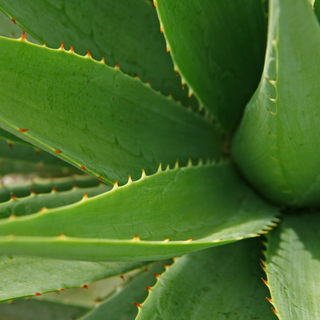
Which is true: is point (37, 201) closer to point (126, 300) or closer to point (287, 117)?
point (126, 300)

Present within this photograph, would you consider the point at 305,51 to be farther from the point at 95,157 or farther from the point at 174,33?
the point at 95,157

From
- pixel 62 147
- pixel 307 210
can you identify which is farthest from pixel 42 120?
pixel 307 210

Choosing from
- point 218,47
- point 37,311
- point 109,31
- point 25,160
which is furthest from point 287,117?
point 37,311

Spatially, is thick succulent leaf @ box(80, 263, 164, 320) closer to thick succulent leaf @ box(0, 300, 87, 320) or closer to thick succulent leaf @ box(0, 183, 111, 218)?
thick succulent leaf @ box(0, 300, 87, 320)

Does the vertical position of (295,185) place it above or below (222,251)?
above

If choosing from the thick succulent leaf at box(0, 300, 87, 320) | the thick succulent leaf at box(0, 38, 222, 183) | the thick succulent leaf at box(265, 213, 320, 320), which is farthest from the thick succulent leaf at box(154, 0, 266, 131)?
the thick succulent leaf at box(0, 300, 87, 320)

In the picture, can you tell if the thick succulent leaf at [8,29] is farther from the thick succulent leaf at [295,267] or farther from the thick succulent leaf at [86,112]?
the thick succulent leaf at [295,267]
